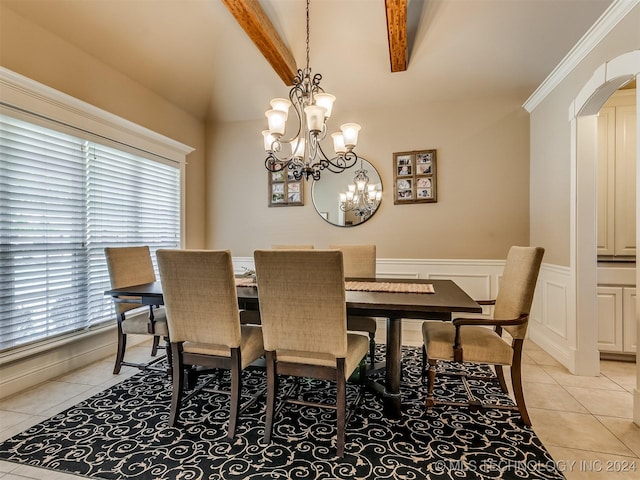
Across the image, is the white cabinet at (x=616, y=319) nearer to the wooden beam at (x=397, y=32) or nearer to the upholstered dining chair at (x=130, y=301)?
the wooden beam at (x=397, y=32)

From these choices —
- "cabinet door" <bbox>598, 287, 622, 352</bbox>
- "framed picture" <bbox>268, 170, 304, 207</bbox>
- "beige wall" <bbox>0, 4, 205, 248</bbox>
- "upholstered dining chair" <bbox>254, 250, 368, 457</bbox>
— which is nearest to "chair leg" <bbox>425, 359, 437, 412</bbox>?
"upholstered dining chair" <bbox>254, 250, 368, 457</bbox>

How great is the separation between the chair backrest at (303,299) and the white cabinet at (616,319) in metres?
2.69

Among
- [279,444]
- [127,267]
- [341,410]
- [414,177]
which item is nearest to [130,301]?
[127,267]

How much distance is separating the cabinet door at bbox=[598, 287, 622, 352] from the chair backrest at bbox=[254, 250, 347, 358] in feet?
8.81

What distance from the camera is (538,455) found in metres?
1.68

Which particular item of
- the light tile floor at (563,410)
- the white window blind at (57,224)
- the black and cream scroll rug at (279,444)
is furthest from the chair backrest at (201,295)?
the white window blind at (57,224)

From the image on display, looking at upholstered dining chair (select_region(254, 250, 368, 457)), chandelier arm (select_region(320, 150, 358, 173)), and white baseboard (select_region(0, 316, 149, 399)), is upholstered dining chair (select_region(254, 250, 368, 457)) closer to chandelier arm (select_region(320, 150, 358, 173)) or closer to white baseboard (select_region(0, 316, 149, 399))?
chandelier arm (select_region(320, 150, 358, 173))

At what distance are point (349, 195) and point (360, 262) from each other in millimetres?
1309

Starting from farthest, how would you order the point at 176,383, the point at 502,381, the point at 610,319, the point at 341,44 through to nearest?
the point at 341,44 < the point at 610,319 < the point at 502,381 < the point at 176,383

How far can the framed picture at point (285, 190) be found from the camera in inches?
170

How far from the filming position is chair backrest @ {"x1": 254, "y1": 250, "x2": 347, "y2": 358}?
1.61m

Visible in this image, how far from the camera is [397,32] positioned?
2863mm

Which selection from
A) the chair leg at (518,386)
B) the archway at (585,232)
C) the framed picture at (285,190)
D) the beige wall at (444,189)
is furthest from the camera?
the framed picture at (285,190)

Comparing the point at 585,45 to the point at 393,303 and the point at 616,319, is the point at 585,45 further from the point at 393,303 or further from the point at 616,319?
the point at 393,303
